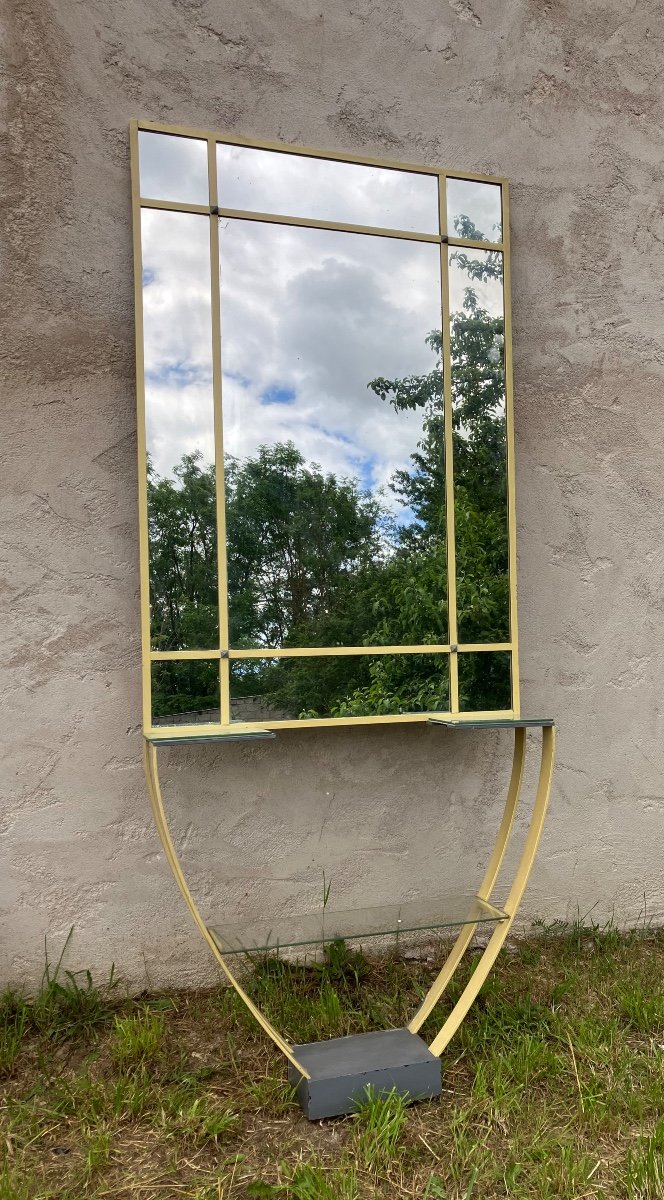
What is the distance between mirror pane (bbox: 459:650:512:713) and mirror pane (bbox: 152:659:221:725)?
27.8 inches

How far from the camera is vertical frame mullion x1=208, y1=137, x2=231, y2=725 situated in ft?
6.97

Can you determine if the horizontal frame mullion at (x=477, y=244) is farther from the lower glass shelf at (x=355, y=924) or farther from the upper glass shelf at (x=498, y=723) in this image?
the lower glass shelf at (x=355, y=924)

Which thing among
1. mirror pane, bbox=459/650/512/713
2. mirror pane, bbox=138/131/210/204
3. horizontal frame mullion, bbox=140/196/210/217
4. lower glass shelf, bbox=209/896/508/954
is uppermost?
mirror pane, bbox=138/131/210/204

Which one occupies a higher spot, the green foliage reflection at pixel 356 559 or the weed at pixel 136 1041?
the green foliage reflection at pixel 356 559

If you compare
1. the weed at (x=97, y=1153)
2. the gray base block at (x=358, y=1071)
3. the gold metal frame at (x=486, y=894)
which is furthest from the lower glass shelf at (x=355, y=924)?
the weed at (x=97, y=1153)

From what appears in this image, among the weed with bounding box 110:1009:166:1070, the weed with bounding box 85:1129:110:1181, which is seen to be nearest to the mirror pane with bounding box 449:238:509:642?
the weed with bounding box 110:1009:166:1070

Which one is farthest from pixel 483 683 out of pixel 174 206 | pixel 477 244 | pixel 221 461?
pixel 174 206

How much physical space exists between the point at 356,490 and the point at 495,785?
3.46ft

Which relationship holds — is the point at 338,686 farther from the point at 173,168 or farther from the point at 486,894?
the point at 173,168

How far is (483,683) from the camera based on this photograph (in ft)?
7.63

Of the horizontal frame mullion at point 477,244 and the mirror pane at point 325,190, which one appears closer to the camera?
the mirror pane at point 325,190

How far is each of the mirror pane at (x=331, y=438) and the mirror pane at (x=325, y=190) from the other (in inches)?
2.3

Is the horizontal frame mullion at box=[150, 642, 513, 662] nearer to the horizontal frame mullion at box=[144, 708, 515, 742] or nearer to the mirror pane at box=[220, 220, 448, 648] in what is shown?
the mirror pane at box=[220, 220, 448, 648]

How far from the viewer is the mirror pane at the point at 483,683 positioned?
2312 millimetres
